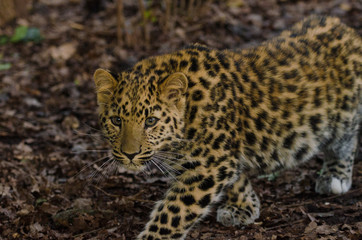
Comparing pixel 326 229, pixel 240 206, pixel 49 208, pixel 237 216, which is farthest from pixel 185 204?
pixel 49 208

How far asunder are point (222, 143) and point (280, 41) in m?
1.83

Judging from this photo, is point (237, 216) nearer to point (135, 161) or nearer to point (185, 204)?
point (185, 204)

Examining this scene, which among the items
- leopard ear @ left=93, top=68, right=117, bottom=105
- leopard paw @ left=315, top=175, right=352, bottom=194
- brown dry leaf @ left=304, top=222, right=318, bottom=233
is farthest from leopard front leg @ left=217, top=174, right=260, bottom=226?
leopard ear @ left=93, top=68, right=117, bottom=105

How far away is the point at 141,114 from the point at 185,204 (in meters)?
1.06

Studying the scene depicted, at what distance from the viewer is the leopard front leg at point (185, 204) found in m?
5.00

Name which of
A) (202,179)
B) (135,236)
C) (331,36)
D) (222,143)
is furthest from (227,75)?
(135,236)

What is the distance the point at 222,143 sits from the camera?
5.08m

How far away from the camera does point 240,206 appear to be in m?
6.11

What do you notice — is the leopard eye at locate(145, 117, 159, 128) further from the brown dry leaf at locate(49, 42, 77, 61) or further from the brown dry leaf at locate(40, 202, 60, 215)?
the brown dry leaf at locate(49, 42, 77, 61)

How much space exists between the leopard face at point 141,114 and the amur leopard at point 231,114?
10mm

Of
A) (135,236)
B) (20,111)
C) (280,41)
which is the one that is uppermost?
→ (280,41)

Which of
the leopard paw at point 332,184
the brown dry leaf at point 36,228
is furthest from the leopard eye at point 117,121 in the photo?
the leopard paw at point 332,184

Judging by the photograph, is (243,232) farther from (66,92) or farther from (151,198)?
(66,92)

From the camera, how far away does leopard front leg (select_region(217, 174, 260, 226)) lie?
19.6 ft
